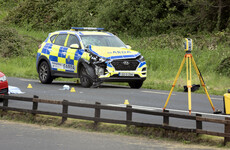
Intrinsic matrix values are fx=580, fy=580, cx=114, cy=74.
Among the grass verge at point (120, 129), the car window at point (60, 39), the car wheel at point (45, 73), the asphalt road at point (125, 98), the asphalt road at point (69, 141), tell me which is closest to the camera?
the asphalt road at point (69, 141)

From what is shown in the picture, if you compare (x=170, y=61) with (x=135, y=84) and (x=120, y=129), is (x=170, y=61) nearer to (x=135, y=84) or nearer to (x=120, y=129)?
(x=135, y=84)

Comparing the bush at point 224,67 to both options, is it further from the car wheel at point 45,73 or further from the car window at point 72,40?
the car wheel at point 45,73

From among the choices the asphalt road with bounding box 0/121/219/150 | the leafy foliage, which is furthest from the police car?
the leafy foliage

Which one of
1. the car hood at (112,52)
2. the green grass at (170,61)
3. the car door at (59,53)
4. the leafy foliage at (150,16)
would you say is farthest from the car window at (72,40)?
the leafy foliage at (150,16)

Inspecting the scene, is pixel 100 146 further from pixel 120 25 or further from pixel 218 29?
pixel 120 25

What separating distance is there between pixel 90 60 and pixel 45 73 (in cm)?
304

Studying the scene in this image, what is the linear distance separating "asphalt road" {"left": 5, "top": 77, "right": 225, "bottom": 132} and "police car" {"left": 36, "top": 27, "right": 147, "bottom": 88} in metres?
0.46

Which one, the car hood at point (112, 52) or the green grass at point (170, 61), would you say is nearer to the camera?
the car hood at point (112, 52)

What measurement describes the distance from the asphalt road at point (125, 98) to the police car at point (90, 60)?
46 centimetres

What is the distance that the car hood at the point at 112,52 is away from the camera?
18.6m

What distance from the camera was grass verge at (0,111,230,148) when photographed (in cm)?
1035

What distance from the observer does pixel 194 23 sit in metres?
34.9

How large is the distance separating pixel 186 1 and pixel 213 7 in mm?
1891

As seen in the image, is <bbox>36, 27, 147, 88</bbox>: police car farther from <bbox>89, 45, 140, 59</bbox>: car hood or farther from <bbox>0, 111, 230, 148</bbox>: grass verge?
<bbox>0, 111, 230, 148</bbox>: grass verge
